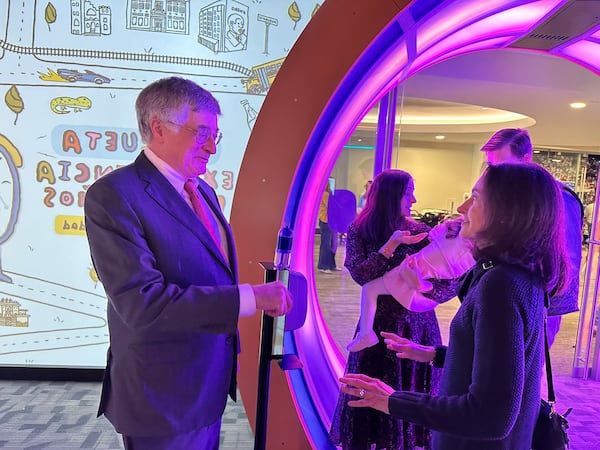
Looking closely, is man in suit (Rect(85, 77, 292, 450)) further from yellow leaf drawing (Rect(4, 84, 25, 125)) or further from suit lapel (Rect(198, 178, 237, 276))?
yellow leaf drawing (Rect(4, 84, 25, 125))

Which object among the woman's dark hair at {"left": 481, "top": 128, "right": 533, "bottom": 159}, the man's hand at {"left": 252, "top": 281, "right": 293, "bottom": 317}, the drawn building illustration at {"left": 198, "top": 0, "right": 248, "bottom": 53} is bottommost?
the man's hand at {"left": 252, "top": 281, "right": 293, "bottom": 317}

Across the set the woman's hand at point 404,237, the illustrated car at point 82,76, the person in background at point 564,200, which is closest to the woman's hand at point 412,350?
the woman's hand at point 404,237

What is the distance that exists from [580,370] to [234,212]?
138 inches

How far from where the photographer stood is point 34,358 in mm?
3111

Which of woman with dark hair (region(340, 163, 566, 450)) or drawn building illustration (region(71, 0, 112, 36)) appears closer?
woman with dark hair (region(340, 163, 566, 450))

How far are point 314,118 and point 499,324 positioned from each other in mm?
1274

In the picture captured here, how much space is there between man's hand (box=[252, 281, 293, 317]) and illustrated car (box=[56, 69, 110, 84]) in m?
2.33

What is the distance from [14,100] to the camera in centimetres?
293

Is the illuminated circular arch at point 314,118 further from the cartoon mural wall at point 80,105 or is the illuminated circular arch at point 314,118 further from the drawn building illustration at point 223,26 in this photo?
the drawn building illustration at point 223,26

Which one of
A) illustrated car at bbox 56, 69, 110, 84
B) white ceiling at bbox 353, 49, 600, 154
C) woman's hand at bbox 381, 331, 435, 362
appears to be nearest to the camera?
woman's hand at bbox 381, 331, 435, 362

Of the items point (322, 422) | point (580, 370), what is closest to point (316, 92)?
point (322, 422)

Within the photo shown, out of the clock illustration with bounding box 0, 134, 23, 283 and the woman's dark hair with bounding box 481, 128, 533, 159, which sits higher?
the woman's dark hair with bounding box 481, 128, 533, 159

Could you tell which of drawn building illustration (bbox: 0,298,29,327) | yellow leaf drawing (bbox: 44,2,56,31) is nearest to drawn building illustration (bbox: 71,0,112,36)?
yellow leaf drawing (bbox: 44,2,56,31)

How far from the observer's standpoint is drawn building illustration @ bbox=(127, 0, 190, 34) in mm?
2871
